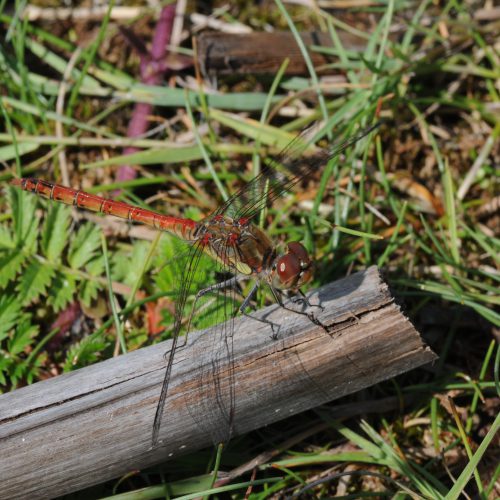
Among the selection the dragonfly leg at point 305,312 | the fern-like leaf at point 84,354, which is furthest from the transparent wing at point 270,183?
the fern-like leaf at point 84,354

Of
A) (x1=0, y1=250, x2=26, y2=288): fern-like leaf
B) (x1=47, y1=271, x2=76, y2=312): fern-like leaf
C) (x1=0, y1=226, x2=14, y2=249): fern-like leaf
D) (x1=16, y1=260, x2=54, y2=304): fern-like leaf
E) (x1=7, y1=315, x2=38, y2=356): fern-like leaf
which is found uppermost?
(x1=0, y1=226, x2=14, y2=249): fern-like leaf

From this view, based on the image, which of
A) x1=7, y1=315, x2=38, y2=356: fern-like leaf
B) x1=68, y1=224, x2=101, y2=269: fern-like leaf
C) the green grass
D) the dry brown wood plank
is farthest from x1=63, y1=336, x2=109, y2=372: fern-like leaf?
the dry brown wood plank

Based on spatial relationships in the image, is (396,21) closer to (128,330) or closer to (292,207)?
(292,207)

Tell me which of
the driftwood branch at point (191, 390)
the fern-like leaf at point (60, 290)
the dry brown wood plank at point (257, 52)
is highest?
the dry brown wood plank at point (257, 52)

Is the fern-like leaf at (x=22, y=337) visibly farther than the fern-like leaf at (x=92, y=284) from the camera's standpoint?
No

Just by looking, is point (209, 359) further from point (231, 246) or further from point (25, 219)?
point (25, 219)

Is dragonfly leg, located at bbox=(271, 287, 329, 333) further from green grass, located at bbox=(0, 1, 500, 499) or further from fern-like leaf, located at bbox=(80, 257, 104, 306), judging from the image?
fern-like leaf, located at bbox=(80, 257, 104, 306)

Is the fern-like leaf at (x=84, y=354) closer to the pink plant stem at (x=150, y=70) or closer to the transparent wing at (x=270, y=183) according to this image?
the transparent wing at (x=270, y=183)
